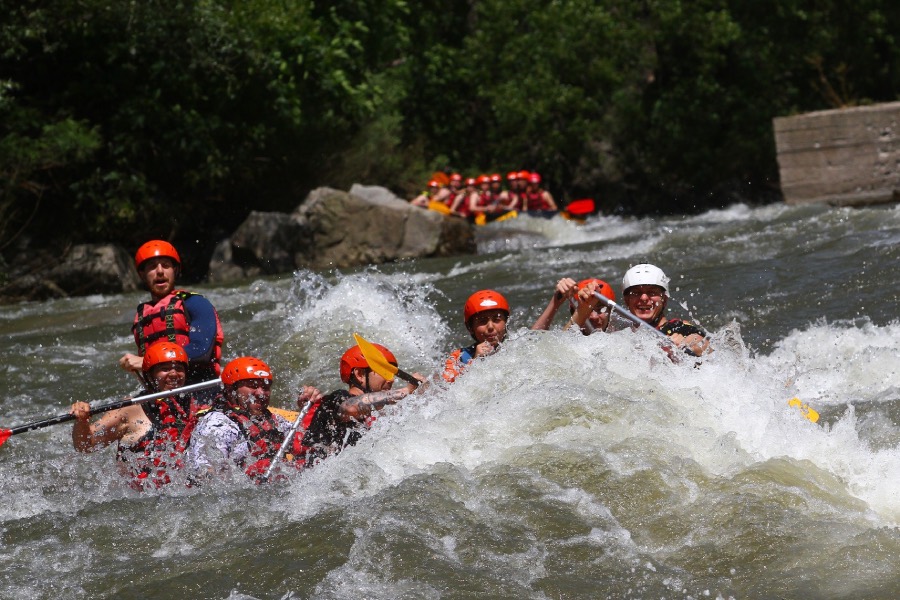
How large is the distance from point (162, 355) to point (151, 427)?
38 cm

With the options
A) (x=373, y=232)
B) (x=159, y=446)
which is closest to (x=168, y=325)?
(x=159, y=446)

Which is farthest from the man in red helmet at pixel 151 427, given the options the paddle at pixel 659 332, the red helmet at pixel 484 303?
the paddle at pixel 659 332

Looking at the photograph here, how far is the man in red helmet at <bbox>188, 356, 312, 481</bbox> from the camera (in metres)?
5.70

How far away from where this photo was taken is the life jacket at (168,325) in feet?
20.3

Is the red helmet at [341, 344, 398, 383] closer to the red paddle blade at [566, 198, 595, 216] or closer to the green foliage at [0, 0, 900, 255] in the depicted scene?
the green foliage at [0, 0, 900, 255]

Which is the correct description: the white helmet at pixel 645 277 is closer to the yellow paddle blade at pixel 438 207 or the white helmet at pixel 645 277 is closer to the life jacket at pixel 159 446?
the life jacket at pixel 159 446

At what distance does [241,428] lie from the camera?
19.1ft

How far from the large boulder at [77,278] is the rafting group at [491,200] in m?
5.49

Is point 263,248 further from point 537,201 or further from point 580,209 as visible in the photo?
point 537,201

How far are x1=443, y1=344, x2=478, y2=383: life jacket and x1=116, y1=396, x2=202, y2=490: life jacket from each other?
1234 mm

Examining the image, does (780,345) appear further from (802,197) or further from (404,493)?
(802,197)

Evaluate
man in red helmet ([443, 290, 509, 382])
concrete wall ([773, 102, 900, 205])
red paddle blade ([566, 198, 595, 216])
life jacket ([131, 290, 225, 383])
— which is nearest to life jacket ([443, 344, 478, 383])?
man in red helmet ([443, 290, 509, 382])

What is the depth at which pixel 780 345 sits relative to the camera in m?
7.98

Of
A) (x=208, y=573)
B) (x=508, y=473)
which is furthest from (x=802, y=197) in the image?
(x=208, y=573)
